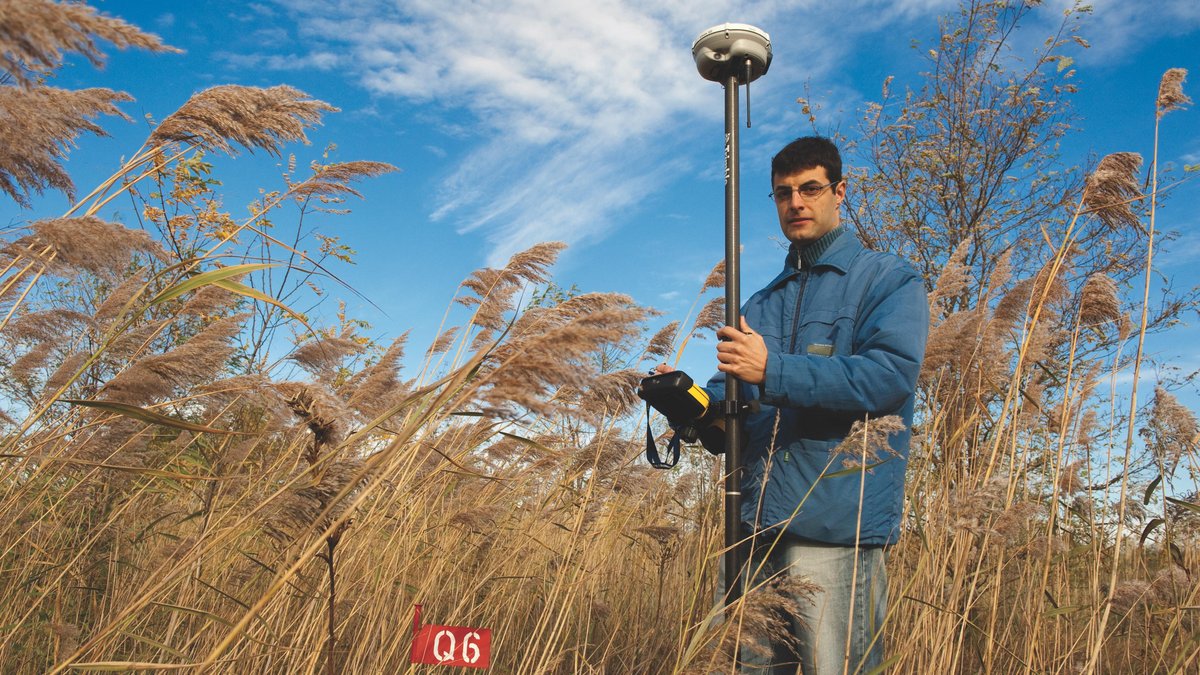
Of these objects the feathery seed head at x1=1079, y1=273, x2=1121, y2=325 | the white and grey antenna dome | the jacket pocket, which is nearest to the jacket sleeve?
the jacket pocket

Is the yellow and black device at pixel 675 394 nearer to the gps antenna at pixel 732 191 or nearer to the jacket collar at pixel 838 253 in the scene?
the gps antenna at pixel 732 191

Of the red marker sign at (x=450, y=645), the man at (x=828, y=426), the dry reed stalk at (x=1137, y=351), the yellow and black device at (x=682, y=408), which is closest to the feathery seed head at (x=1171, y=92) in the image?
the dry reed stalk at (x=1137, y=351)

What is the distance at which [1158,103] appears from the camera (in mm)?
2717

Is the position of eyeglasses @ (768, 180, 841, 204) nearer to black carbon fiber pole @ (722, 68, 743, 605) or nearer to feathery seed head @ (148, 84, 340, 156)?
black carbon fiber pole @ (722, 68, 743, 605)

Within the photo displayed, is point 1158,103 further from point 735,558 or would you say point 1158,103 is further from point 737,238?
point 735,558

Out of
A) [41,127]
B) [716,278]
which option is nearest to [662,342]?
[716,278]

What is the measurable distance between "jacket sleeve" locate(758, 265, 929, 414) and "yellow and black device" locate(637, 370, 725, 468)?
232mm

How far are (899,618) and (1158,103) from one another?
6.55 feet

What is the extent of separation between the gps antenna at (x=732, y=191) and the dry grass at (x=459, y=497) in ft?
0.66

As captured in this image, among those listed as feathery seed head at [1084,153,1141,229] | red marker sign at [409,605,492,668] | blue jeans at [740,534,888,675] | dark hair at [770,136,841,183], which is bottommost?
red marker sign at [409,605,492,668]

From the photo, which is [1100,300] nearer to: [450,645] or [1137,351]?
[1137,351]

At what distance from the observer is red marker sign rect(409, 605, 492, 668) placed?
1951mm

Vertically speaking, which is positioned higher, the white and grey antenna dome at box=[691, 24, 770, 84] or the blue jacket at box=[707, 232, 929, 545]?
the white and grey antenna dome at box=[691, 24, 770, 84]

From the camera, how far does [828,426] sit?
211cm
